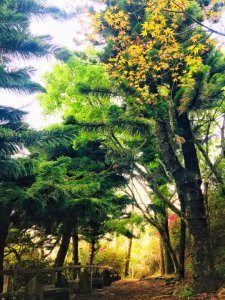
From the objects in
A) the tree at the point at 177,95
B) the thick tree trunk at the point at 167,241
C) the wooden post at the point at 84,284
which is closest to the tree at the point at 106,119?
the thick tree trunk at the point at 167,241

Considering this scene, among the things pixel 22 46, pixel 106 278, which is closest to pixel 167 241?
pixel 106 278

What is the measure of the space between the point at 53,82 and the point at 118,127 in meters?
5.22

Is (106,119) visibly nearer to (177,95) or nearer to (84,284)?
(177,95)

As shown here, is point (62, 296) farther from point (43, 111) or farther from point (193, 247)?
point (43, 111)

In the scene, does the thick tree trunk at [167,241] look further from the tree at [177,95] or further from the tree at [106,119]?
the tree at [177,95]

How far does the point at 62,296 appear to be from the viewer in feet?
27.1

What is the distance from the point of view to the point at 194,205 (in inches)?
305

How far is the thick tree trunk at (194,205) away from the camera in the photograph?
705 cm

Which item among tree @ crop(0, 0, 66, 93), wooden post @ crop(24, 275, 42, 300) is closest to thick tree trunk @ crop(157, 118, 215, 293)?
wooden post @ crop(24, 275, 42, 300)

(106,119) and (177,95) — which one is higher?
(177,95)

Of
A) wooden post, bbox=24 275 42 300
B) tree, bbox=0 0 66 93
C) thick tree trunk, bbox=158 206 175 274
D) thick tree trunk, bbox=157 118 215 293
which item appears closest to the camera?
tree, bbox=0 0 66 93

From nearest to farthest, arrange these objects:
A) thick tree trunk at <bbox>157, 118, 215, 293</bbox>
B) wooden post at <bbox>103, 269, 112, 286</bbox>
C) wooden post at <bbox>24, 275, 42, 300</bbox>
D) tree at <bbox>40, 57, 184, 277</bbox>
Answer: wooden post at <bbox>24, 275, 42, 300</bbox> < thick tree trunk at <bbox>157, 118, 215, 293</bbox> < tree at <bbox>40, 57, 184, 277</bbox> < wooden post at <bbox>103, 269, 112, 286</bbox>

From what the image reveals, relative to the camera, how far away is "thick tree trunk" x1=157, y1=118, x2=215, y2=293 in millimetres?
7047

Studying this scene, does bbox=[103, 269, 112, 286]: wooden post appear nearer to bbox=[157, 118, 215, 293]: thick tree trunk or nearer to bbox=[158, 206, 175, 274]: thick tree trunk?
bbox=[158, 206, 175, 274]: thick tree trunk
